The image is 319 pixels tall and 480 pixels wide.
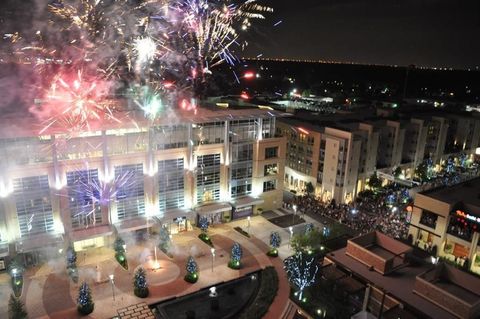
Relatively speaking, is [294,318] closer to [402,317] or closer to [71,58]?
[402,317]

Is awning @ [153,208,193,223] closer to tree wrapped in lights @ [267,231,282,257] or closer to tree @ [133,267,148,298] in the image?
tree wrapped in lights @ [267,231,282,257]

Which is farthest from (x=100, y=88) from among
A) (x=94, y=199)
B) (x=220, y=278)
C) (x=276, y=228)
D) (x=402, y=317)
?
(x=402, y=317)

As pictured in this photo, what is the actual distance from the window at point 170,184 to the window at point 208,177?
2042 millimetres

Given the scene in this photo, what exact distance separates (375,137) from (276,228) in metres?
21.5

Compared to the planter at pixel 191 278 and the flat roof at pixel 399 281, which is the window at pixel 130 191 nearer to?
the planter at pixel 191 278

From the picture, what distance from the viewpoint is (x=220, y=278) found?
3247 centimetres

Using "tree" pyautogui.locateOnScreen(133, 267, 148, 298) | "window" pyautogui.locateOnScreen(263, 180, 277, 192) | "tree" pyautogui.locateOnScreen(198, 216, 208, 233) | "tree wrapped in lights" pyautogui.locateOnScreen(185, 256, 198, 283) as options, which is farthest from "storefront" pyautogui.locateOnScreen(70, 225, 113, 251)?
"window" pyautogui.locateOnScreen(263, 180, 277, 192)

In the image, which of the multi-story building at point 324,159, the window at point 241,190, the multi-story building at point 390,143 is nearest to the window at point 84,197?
the window at point 241,190

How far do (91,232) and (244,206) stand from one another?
16.4 m

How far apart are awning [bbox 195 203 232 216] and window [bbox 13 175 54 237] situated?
14.3 metres

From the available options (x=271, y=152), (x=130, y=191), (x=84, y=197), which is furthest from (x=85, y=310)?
(x=271, y=152)

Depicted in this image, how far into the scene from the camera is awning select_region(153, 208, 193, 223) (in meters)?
38.9

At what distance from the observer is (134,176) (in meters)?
37.7

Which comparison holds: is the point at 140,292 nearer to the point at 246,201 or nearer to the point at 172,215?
the point at 172,215
